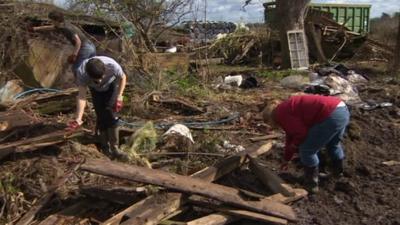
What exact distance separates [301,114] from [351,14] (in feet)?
63.5

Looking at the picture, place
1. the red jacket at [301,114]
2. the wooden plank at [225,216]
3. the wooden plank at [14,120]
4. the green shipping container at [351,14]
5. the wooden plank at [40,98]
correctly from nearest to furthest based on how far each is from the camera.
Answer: the wooden plank at [225,216] → the red jacket at [301,114] → the wooden plank at [14,120] → the wooden plank at [40,98] → the green shipping container at [351,14]

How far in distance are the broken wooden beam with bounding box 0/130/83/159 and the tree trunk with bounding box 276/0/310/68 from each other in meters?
10.9

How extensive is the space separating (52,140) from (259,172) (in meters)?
2.22

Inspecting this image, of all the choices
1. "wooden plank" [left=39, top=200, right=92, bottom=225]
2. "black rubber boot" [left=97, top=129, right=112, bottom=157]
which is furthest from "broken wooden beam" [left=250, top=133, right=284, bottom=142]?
"wooden plank" [left=39, top=200, right=92, bottom=225]

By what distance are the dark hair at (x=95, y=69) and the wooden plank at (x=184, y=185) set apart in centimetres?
107

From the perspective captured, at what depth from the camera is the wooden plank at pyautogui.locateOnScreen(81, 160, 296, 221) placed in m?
4.92

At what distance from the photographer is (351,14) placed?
23.6 m

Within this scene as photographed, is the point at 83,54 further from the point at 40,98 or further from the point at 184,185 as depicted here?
the point at 184,185

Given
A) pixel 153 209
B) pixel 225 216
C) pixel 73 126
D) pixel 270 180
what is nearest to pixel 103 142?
→ pixel 73 126

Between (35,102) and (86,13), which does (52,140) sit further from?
(86,13)

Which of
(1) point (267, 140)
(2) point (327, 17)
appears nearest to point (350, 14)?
(2) point (327, 17)

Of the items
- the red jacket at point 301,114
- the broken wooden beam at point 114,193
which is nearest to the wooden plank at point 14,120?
the broken wooden beam at point 114,193

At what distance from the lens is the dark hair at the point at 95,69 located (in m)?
5.72

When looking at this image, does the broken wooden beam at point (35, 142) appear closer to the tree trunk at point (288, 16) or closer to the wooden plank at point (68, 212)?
the wooden plank at point (68, 212)
